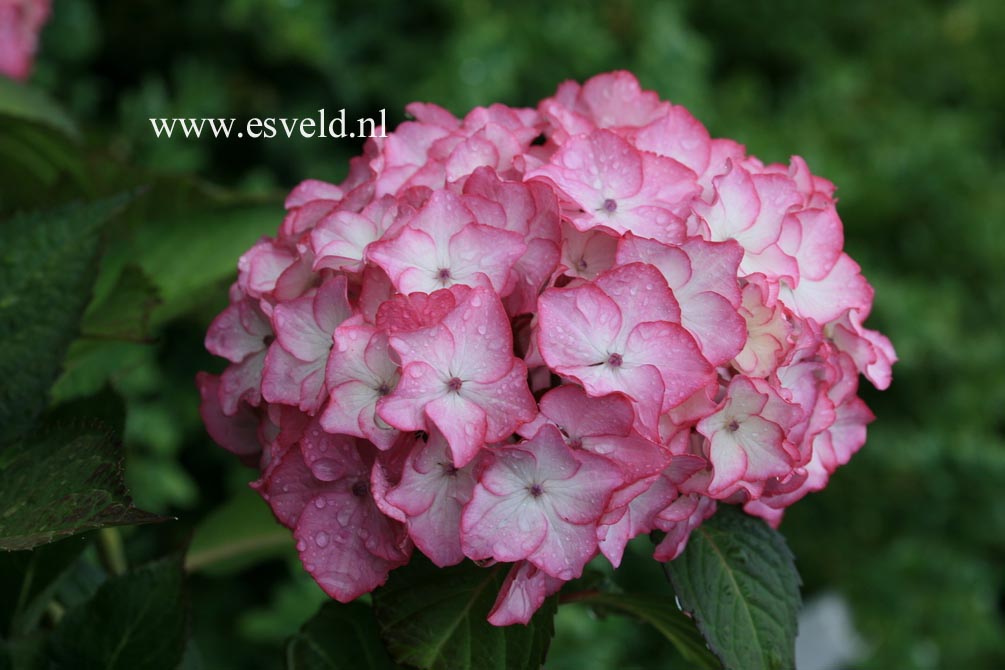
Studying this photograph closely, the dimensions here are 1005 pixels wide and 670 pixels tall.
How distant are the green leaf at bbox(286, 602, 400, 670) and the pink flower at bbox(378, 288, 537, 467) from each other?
0.70ft

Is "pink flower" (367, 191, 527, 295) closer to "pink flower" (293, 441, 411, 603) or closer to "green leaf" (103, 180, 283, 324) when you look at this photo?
"pink flower" (293, 441, 411, 603)

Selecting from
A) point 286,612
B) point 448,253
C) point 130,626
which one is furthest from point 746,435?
point 286,612

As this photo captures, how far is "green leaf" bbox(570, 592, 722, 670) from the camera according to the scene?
645 mm

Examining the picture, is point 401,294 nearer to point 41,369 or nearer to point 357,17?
point 41,369

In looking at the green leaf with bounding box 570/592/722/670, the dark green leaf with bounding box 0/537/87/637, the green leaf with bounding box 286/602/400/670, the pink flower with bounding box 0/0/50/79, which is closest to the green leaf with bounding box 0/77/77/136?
the pink flower with bounding box 0/0/50/79

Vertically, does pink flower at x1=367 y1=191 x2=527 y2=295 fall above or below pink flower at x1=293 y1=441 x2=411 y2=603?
above

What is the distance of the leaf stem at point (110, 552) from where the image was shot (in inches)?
33.9

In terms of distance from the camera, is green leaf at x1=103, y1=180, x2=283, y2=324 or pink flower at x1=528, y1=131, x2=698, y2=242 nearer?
pink flower at x1=528, y1=131, x2=698, y2=242

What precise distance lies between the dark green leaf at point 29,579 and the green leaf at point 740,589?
41cm

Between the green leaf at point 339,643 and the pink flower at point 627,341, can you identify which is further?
the green leaf at point 339,643

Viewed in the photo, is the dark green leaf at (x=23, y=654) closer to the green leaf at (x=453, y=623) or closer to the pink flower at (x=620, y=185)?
the green leaf at (x=453, y=623)

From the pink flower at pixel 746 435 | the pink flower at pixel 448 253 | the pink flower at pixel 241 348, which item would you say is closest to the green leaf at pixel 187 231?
the pink flower at pixel 241 348

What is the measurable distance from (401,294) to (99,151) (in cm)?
61

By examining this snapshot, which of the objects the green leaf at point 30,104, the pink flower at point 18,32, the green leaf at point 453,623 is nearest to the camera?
the green leaf at point 453,623
